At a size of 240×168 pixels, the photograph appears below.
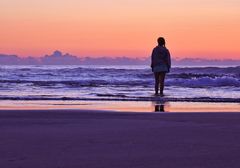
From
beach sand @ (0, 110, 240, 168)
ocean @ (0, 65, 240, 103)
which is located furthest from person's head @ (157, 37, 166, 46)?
beach sand @ (0, 110, 240, 168)

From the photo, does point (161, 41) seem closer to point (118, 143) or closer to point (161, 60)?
point (161, 60)

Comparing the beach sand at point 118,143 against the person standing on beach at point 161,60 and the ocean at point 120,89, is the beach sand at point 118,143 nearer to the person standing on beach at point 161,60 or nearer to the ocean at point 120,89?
the ocean at point 120,89

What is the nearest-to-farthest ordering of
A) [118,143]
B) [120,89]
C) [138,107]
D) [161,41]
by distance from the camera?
[118,143], [138,107], [161,41], [120,89]

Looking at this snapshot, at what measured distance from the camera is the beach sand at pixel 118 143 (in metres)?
4.00

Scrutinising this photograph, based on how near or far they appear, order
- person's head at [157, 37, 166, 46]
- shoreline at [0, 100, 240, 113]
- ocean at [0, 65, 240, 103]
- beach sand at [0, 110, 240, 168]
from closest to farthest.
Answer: beach sand at [0, 110, 240, 168] < shoreline at [0, 100, 240, 113] < ocean at [0, 65, 240, 103] < person's head at [157, 37, 166, 46]

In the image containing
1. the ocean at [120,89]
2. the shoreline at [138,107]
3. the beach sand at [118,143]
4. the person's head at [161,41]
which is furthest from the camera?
the person's head at [161,41]

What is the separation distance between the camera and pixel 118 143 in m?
4.89

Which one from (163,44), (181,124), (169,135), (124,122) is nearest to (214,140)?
(169,135)

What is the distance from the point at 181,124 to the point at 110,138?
1.56 m

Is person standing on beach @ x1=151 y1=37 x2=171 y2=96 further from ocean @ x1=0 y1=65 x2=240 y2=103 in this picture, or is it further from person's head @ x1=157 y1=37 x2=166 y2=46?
ocean @ x1=0 y1=65 x2=240 y2=103

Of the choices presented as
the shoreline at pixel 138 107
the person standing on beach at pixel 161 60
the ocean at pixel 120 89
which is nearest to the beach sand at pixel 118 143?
the shoreline at pixel 138 107

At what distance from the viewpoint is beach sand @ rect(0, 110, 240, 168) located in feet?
13.1

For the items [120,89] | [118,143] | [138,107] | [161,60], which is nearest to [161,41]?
[161,60]

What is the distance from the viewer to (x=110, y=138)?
5.20m
